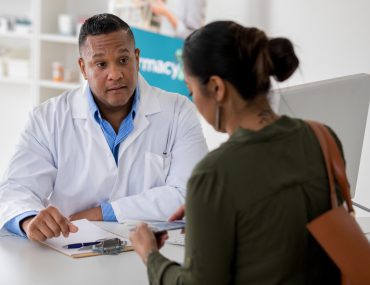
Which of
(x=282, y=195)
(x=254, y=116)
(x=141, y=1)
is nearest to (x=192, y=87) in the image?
(x=254, y=116)

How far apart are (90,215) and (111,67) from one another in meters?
0.55

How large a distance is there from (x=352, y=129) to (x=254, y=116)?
827 mm

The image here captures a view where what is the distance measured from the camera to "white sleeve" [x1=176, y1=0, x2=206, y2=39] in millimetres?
4461

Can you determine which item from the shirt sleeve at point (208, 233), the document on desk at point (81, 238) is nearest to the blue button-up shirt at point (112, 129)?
the document on desk at point (81, 238)

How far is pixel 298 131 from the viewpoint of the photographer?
131 cm

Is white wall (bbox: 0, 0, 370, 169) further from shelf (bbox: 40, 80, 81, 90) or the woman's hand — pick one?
the woman's hand

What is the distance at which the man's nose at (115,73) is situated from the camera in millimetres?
2246

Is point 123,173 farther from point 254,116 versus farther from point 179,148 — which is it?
point 254,116

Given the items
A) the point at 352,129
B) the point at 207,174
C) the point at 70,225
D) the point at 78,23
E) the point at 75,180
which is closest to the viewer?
the point at 207,174

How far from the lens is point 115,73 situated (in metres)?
2.25

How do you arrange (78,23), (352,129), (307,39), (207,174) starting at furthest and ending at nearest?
(78,23) → (307,39) → (352,129) → (207,174)

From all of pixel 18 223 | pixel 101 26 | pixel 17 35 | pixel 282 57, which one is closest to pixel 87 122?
pixel 101 26

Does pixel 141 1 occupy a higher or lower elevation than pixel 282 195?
higher

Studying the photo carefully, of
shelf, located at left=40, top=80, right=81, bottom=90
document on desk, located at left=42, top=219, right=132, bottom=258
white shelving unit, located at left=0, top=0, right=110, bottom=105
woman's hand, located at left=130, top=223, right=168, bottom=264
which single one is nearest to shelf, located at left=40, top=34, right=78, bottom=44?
white shelving unit, located at left=0, top=0, right=110, bottom=105
